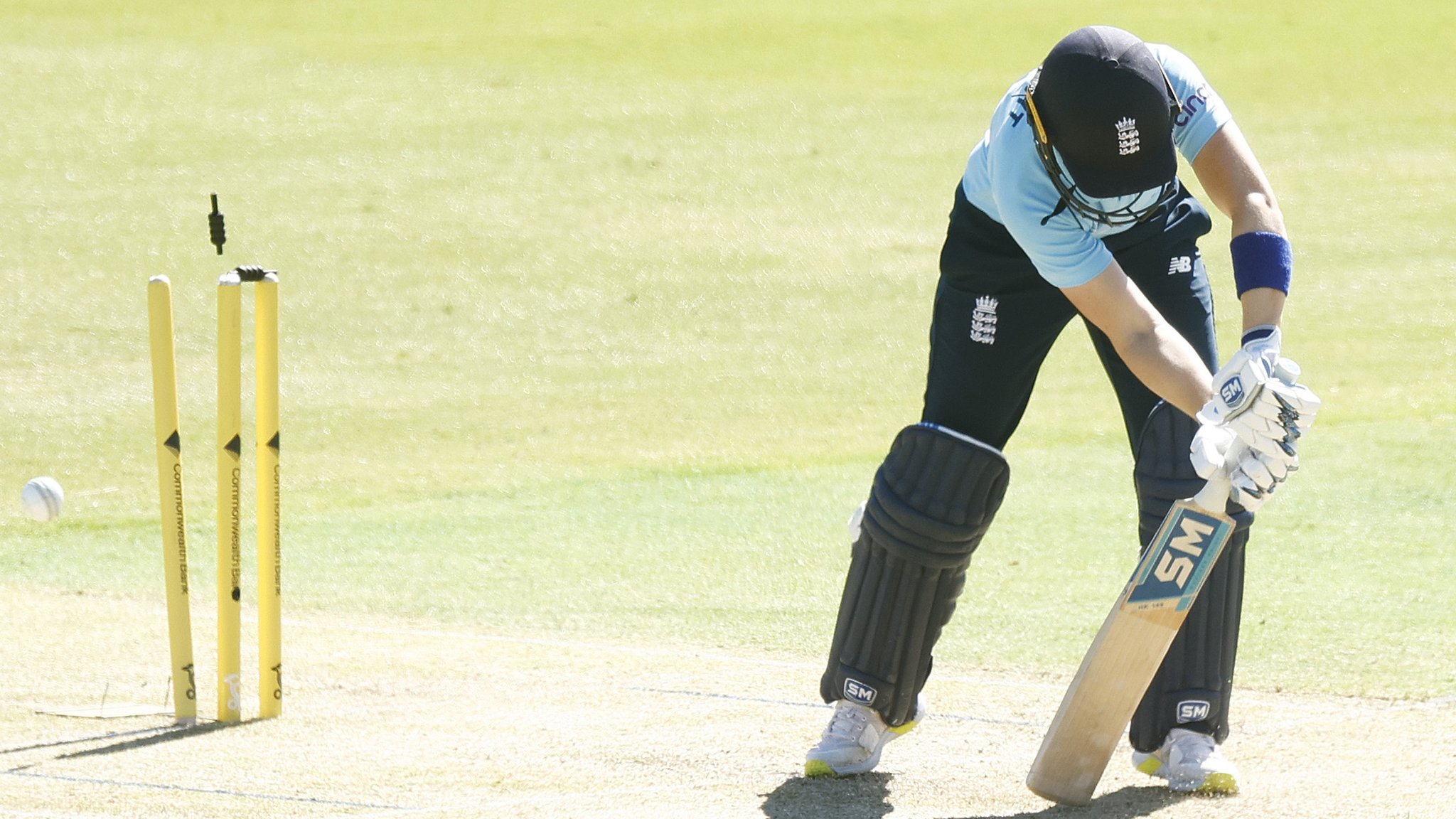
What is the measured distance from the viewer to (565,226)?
35.3ft

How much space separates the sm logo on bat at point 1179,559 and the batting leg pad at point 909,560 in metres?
0.37

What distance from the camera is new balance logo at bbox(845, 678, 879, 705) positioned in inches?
142

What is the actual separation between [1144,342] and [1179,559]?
44cm

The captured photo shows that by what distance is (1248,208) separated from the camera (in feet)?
11.0

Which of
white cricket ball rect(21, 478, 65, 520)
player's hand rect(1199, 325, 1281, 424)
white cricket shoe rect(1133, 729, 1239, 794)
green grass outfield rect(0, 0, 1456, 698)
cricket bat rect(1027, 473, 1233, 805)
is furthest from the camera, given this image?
green grass outfield rect(0, 0, 1456, 698)

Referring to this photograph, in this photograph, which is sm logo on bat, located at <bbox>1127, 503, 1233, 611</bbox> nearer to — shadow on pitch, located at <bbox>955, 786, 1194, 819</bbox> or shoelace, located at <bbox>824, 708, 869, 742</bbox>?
shadow on pitch, located at <bbox>955, 786, 1194, 819</bbox>

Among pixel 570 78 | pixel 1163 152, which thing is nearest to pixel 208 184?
pixel 570 78

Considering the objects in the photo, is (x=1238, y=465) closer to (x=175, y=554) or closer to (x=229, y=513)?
(x=229, y=513)

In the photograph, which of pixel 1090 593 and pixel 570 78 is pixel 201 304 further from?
pixel 1090 593

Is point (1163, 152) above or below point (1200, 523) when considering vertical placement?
above

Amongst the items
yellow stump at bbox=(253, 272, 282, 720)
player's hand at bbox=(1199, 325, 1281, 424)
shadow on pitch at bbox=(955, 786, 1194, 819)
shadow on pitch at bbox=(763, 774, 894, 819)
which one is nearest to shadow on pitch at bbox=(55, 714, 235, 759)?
yellow stump at bbox=(253, 272, 282, 720)

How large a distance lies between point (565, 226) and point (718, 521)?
4885 millimetres

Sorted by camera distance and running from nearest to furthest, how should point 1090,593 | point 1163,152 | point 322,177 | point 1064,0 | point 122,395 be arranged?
point 1163,152 < point 1090,593 < point 122,395 < point 322,177 < point 1064,0

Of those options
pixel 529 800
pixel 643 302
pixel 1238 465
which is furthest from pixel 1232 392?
pixel 643 302
